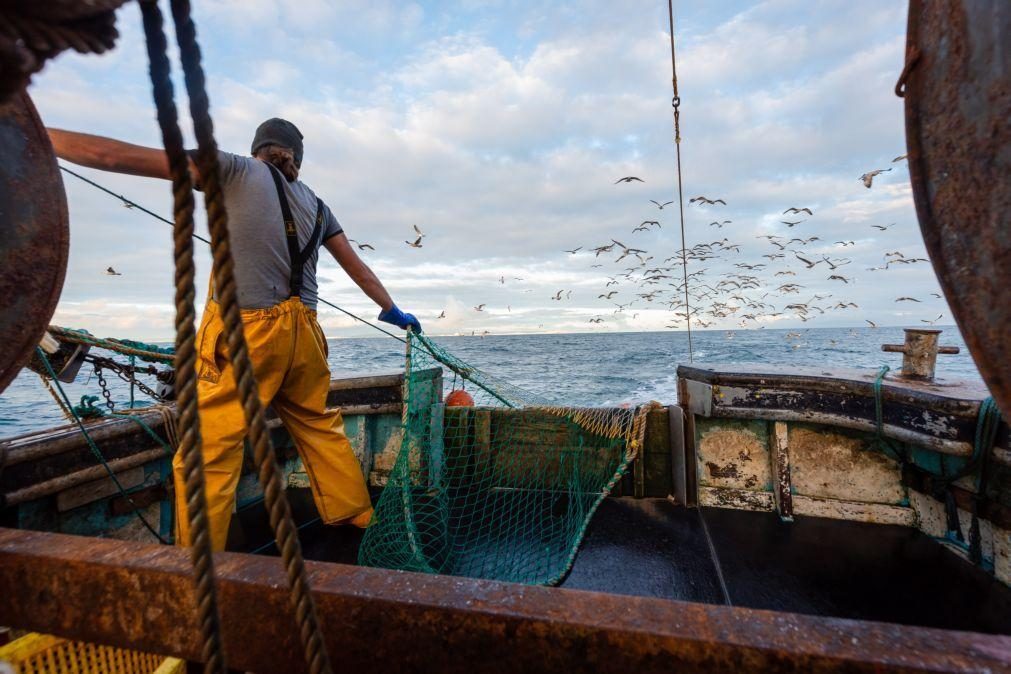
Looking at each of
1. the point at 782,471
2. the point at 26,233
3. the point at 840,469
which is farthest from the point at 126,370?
the point at 840,469

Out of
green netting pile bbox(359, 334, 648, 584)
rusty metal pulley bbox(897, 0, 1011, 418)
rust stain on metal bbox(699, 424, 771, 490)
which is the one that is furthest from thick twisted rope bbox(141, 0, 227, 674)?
rust stain on metal bbox(699, 424, 771, 490)

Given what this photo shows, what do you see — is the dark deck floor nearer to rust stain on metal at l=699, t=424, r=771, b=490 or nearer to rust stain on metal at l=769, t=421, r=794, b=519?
rust stain on metal at l=769, t=421, r=794, b=519

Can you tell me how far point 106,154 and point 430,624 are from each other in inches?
79.5

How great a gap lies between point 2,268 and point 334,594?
85 cm

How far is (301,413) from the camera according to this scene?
2.41m

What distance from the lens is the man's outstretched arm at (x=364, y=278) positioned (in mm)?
2654

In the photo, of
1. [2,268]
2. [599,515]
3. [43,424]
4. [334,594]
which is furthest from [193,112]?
[43,424]

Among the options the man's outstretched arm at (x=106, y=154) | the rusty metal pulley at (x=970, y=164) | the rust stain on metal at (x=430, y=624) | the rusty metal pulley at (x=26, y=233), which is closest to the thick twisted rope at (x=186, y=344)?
the rust stain on metal at (x=430, y=624)

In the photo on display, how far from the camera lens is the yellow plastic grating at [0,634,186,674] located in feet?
3.53

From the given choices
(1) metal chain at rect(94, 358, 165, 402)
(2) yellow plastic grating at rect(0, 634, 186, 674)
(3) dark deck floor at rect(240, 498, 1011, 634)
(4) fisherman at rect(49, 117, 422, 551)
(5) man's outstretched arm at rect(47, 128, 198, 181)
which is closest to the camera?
(2) yellow plastic grating at rect(0, 634, 186, 674)

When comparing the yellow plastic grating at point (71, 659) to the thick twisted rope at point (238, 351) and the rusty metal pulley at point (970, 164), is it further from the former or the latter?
the rusty metal pulley at point (970, 164)

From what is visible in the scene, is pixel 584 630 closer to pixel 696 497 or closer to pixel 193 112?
pixel 193 112

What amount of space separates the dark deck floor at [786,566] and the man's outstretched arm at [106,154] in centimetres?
216

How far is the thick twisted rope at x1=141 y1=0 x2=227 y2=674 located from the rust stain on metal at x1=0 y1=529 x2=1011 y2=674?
37cm
